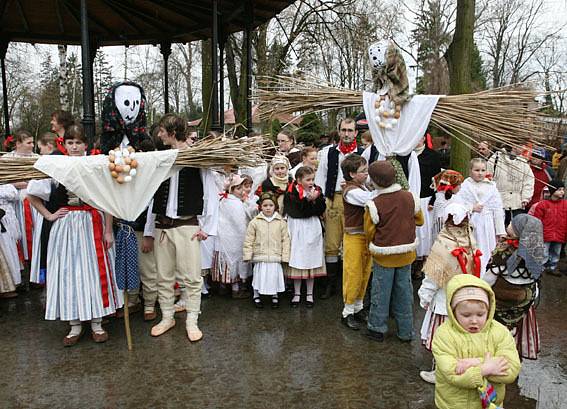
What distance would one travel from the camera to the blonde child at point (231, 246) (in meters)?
5.24

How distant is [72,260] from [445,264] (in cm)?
279

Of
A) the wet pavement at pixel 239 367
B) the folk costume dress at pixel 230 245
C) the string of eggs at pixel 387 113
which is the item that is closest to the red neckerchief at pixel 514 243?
the wet pavement at pixel 239 367

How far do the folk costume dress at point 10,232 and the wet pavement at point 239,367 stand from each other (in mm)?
516

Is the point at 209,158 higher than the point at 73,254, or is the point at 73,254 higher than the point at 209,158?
the point at 209,158

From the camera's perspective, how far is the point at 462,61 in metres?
8.66

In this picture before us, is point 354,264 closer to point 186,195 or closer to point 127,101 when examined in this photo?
point 186,195

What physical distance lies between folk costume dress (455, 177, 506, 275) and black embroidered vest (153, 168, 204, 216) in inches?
110

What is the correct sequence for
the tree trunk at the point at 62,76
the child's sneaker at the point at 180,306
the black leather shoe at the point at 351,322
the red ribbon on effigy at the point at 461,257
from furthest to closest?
the tree trunk at the point at 62,76 → the child's sneaker at the point at 180,306 → the black leather shoe at the point at 351,322 → the red ribbon on effigy at the point at 461,257

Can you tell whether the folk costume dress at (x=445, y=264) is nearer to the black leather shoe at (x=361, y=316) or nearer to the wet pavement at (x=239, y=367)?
the wet pavement at (x=239, y=367)

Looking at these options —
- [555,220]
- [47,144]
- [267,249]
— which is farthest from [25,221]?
[555,220]

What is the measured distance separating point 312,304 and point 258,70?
42.1 feet

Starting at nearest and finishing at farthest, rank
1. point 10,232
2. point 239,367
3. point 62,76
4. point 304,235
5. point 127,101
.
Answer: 1. point 239,367
2. point 127,101
3. point 304,235
4. point 10,232
5. point 62,76

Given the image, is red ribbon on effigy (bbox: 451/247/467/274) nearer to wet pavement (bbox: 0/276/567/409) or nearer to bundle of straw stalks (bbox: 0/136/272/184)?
wet pavement (bbox: 0/276/567/409)

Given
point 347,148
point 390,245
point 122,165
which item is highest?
point 347,148
